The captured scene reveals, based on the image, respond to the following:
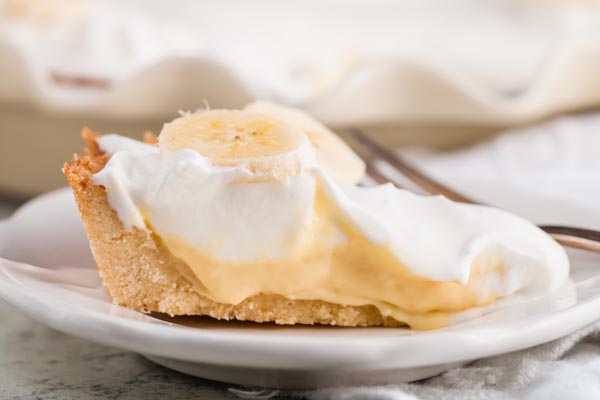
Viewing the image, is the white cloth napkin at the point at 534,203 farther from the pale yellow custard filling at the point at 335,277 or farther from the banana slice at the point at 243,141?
the banana slice at the point at 243,141

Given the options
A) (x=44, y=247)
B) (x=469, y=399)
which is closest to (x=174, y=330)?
(x=469, y=399)

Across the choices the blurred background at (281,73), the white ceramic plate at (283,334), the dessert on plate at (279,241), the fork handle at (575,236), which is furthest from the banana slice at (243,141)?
the blurred background at (281,73)

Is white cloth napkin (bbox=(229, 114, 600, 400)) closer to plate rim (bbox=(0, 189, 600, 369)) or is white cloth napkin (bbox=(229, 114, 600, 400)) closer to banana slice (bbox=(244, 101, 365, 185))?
plate rim (bbox=(0, 189, 600, 369))

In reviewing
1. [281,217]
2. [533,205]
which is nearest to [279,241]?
[281,217]

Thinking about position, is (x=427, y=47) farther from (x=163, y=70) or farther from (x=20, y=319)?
(x=20, y=319)

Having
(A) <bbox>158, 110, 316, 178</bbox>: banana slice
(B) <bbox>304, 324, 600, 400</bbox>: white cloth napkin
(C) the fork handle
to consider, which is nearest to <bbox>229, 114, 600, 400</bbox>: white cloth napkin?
(B) <bbox>304, 324, 600, 400</bbox>: white cloth napkin

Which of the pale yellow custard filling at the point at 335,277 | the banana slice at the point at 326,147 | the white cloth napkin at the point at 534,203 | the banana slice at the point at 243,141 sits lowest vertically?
the white cloth napkin at the point at 534,203
